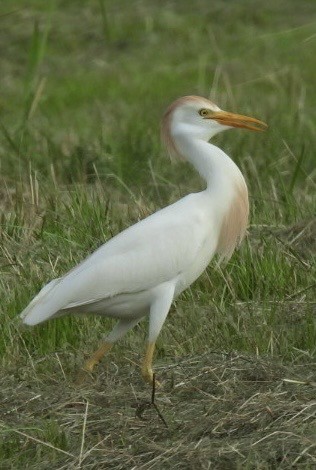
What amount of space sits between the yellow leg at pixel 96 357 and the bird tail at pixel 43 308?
0.26 m

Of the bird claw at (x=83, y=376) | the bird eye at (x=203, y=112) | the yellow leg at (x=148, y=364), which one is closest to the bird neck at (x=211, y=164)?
the bird eye at (x=203, y=112)

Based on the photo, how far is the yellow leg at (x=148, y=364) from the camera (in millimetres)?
5828

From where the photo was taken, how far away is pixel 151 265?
6008mm

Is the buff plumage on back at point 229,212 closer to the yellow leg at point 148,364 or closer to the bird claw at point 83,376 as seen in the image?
the yellow leg at point 148,364

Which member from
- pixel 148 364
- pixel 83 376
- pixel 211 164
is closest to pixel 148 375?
pixel 148 364

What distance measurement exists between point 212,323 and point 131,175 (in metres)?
2.77

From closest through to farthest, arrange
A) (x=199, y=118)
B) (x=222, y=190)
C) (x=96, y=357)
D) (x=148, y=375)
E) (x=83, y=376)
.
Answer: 1. (x=148, y=375)
2. (x=83, y=376)
3. (x=96, y=357)
4. (x=222, y=190)
5. (x=199, y=118)

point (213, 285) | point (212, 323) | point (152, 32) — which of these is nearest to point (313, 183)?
point (213, 285)

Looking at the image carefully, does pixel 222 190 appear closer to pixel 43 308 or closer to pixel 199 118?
pixel 199 118

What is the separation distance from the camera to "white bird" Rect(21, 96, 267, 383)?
5934 millimetres

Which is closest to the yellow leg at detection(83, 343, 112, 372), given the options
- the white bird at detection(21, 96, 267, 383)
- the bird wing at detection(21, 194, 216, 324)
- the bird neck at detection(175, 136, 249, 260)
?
the white bird at detection(21, 96, 267, 383)

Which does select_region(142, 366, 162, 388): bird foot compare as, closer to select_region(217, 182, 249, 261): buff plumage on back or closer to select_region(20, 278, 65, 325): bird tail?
select_region(20, 278, 65, 325): bird tail

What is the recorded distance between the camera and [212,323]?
6.32 m

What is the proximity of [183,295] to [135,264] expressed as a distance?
33.2 inches
